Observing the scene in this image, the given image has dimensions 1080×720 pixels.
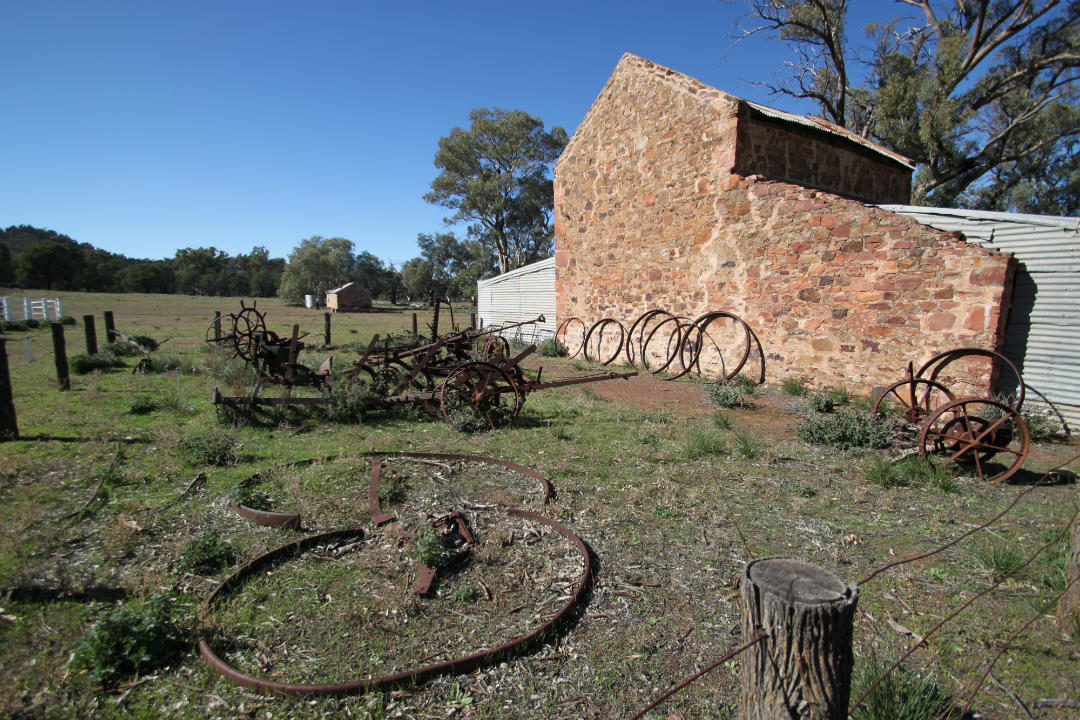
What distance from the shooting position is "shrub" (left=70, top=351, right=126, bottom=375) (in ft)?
36.1

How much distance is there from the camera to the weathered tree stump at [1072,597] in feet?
9.16

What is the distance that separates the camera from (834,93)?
65.9 ft

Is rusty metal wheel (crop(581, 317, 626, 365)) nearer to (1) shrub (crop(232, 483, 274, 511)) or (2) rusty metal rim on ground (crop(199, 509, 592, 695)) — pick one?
(1) shrub (crop(232, 483, 274, 511))

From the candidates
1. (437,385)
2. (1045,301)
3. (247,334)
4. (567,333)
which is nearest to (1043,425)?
(1045,301)

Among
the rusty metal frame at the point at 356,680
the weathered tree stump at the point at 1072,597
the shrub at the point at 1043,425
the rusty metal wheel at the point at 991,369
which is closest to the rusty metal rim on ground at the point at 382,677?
the rusty metal frame at the point at 356,680

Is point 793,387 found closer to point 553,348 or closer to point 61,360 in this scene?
point 553,348

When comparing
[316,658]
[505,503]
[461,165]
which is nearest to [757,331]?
[505,503]

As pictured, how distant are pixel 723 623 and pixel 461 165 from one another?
127ft

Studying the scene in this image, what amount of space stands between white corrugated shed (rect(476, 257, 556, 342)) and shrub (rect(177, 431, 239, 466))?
1099 centimetres

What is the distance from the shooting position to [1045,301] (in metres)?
6.88

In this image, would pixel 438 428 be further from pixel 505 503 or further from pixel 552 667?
pixel 552 667

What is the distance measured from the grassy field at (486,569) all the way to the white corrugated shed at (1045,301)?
991 mm

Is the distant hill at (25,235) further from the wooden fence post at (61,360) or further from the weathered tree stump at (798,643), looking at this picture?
the weathered tree stump at (798,643)

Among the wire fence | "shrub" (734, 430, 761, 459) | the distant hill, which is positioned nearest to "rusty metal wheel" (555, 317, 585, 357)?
"shrub" (734, 430, 761, 459)
